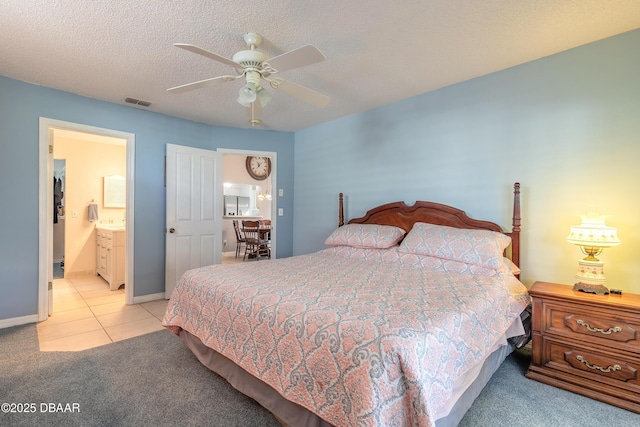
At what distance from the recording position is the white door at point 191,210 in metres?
3.83

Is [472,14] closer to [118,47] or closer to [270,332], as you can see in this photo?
[270,332]

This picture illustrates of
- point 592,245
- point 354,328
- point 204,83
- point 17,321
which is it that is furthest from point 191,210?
point 592,245

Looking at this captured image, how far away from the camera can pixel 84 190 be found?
505 centimetres

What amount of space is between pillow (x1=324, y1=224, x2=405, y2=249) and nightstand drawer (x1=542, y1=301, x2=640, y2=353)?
1281mm

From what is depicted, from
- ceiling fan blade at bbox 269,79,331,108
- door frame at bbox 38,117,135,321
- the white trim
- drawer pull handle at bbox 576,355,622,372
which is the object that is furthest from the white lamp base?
door frame at bbox 38,117,135,321

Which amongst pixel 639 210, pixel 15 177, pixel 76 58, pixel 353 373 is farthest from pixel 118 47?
pixel 639 210

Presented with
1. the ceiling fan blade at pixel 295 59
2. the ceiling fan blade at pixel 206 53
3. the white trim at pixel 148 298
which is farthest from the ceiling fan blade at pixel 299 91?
the white trim at pixel 148 298

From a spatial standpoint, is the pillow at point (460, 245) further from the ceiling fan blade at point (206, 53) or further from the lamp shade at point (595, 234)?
the ceiling fan blade at point (206, 53)

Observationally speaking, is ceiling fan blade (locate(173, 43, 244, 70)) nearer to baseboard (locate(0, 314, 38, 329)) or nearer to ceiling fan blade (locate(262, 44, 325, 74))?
ceiling fan blade (locate(262, 44, 325, 74))

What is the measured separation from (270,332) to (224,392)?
77cm

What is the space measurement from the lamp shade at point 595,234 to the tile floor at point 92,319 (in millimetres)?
3591

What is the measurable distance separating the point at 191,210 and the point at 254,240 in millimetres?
2640

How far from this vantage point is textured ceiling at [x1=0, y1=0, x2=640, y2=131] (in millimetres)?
1835

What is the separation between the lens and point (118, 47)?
2256 millimetres
